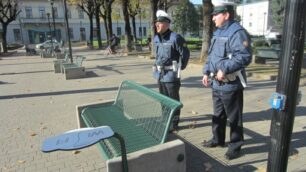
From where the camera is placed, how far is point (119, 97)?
16.1 ft

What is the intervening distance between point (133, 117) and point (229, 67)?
5.45 ft

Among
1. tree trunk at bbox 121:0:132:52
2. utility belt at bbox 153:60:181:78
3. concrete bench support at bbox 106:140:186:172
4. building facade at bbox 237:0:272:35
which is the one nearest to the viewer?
concrete bench support at bbox 106:140:186:172

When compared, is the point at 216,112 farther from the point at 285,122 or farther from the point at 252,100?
the point at 252,100

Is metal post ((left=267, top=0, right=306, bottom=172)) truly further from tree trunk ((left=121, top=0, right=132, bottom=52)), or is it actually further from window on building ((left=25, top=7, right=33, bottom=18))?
window on building ((left=25, top=7, right=33, bottom=18))

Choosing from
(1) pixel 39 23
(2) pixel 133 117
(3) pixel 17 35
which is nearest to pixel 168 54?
(2) pixel 133 117

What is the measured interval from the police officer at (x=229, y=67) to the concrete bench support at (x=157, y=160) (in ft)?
3.36

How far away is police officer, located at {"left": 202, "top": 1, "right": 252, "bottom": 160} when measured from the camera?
132 inches

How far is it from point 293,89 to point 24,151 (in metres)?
3.85

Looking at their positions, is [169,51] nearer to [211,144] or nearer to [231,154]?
[211,144]

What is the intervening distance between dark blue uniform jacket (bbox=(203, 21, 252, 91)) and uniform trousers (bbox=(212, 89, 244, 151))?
3.6 inches

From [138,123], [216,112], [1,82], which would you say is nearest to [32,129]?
[138,123]

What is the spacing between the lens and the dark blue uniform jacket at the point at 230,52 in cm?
333

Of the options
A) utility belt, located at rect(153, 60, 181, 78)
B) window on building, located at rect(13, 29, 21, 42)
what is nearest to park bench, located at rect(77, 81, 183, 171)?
utility belt, located at rect(153, 60, 181, 78)

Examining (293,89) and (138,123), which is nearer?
(293,89)
